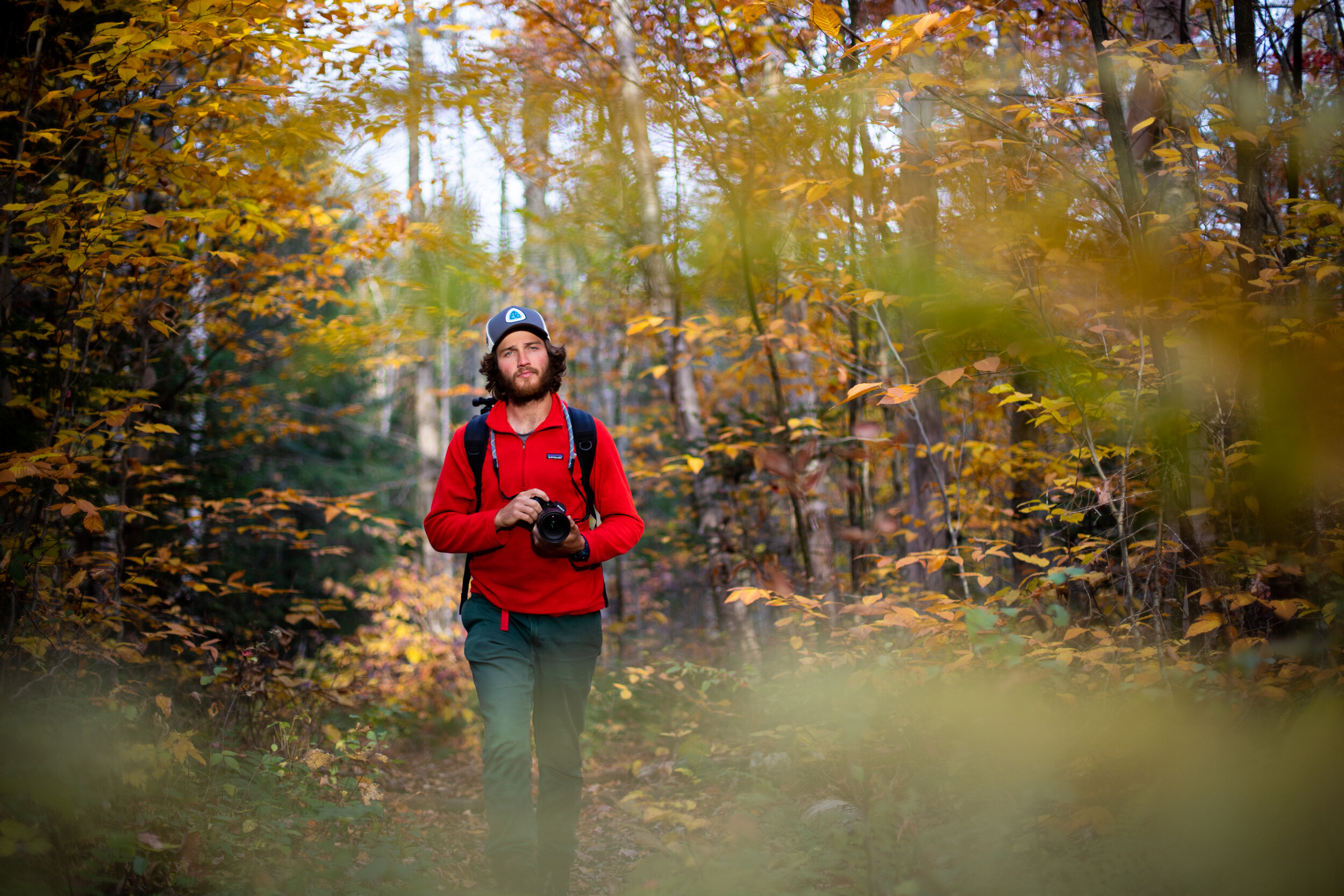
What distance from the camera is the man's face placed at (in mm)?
3039

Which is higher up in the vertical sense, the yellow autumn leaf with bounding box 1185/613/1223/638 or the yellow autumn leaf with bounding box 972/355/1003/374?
the yellow autumn leaf with bounding box 972/355/1003/374

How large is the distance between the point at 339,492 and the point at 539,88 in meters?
9.73

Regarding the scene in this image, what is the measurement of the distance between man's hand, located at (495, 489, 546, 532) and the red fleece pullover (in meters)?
0.10

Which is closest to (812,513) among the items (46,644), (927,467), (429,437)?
(927,467)

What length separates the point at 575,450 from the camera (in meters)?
3.00

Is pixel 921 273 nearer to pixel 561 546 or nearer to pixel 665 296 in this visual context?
pixel 561 546

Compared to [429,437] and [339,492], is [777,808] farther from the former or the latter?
[339,492]

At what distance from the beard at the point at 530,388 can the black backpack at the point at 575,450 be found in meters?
0.11

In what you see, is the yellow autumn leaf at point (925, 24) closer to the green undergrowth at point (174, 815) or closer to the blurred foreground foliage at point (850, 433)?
the blurred foreground foliage at point (850, 433)

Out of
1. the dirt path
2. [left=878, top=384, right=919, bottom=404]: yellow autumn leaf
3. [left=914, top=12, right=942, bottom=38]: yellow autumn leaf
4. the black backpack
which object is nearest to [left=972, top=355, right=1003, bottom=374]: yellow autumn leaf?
[left=878, top=384, right=919, bottom=404]: yellow autumn leaf

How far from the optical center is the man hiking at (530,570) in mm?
2666

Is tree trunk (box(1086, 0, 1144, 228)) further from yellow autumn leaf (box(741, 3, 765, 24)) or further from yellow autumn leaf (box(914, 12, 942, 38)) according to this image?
yellow autumn leaf (box(741, 3, 765, 24))

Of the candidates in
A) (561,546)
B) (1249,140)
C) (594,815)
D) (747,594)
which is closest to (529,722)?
(561,546)

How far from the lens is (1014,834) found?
2947 millimetres
